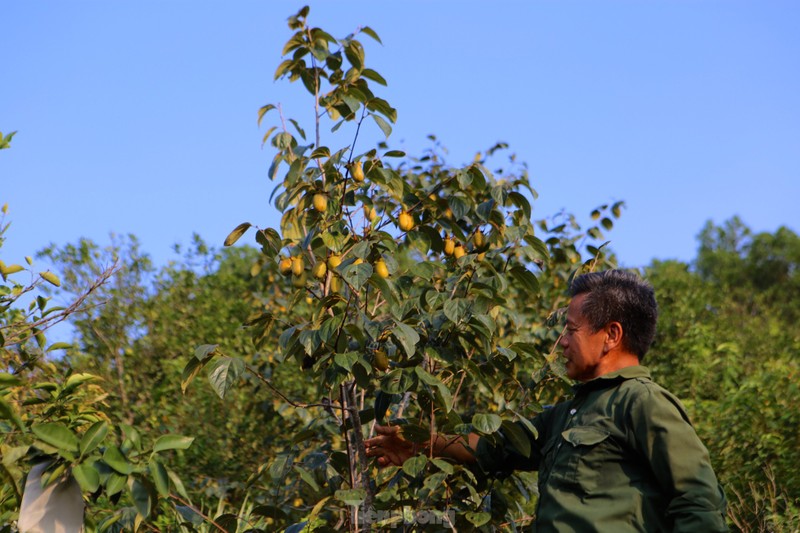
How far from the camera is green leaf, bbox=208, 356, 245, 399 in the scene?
2.36 metres

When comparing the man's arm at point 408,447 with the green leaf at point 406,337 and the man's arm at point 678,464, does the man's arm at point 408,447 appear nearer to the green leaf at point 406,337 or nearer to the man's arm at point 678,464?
the green leaf at point 406,337

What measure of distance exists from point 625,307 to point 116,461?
131 centimetres

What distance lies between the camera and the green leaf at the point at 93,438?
6.54 feet

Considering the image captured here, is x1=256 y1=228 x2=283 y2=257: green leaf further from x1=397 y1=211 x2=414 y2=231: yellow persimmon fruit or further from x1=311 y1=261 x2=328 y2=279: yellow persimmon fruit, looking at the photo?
x1=397 y1=211 x2=414 y2=231: yellow persimmon fruit

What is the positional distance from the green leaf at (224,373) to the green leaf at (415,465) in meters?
0.53

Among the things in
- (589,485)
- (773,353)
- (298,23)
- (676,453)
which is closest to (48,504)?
(589,485)

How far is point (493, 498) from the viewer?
2711mm

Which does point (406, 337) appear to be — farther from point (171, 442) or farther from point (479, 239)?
point (479, 239)

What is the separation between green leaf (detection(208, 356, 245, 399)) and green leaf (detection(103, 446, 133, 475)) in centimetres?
36

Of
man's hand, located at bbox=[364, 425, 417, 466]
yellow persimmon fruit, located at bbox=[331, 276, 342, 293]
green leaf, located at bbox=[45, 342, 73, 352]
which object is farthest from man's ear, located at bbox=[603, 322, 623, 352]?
green leaf, located at bbox=[45, 342, 73, 352]

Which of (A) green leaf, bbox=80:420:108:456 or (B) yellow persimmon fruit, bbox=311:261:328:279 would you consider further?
(B) yellow persimmon fruit, bbox=311:261:328:279

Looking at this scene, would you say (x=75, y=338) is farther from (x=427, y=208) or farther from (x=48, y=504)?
(x=48, y=504)

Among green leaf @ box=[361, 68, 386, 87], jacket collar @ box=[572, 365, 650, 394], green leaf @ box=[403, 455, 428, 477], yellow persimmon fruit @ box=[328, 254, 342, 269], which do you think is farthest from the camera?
green leaf @ box=[361, 68, 386, 87]

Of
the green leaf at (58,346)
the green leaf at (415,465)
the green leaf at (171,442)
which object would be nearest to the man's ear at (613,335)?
the green leaf at (415,465)
